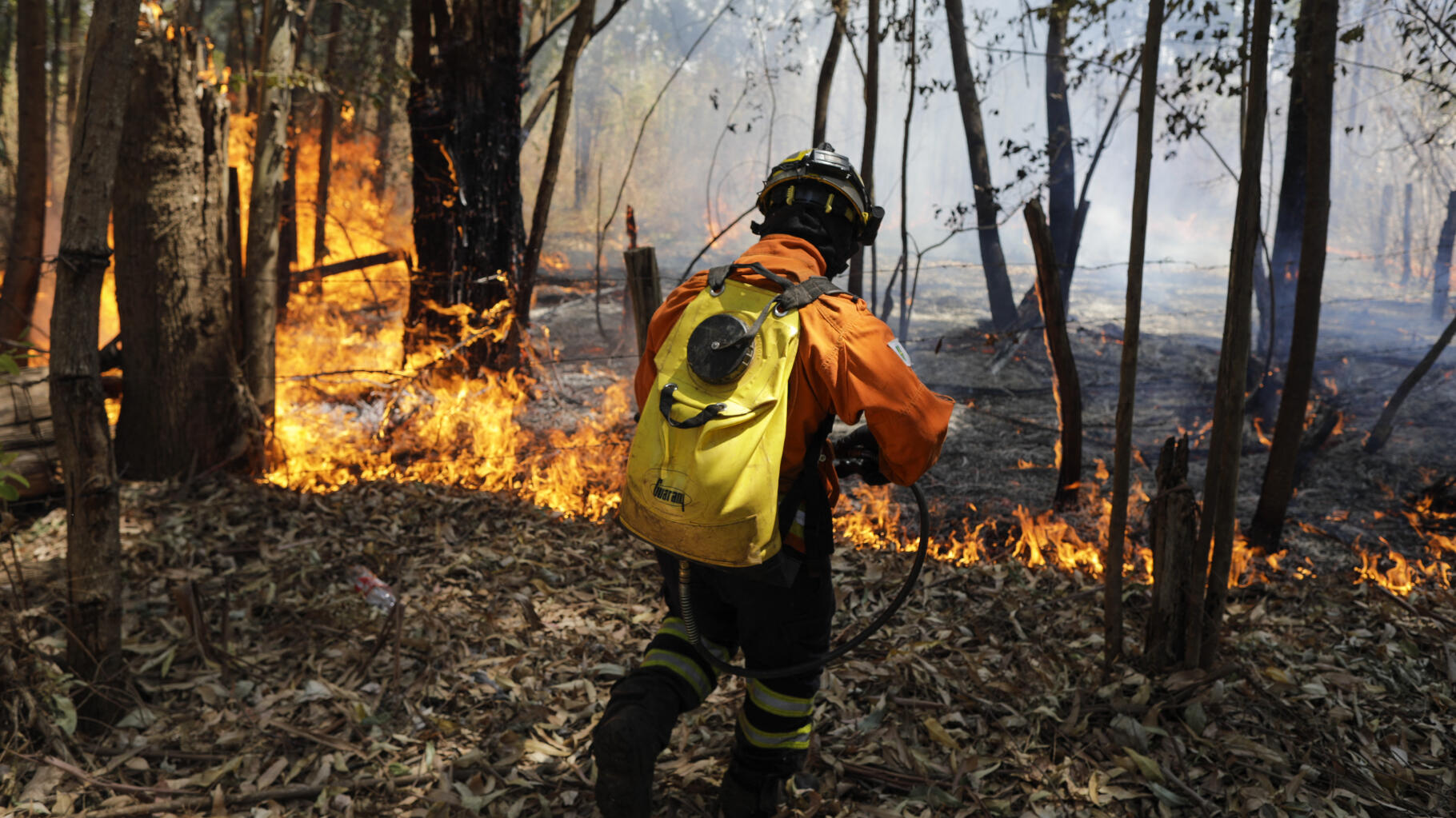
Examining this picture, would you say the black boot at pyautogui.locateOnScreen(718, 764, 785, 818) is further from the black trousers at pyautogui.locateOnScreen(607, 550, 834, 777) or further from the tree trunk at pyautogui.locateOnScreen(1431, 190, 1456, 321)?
the tree trunk at pyautogui.locateOnScreen(1431, 190, 1456, 321)

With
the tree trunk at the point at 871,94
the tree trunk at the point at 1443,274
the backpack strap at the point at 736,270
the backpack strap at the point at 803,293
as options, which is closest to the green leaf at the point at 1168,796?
the backpack strap at the point at 803,293

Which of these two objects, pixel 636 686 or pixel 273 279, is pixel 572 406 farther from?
pixel 636 686

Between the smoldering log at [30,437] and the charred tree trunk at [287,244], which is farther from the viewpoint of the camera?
the charred tree trunk at [287,244]

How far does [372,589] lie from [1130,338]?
13.5ft

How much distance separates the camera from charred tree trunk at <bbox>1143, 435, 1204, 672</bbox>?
345cm

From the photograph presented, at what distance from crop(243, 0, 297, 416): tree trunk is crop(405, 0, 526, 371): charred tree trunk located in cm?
105

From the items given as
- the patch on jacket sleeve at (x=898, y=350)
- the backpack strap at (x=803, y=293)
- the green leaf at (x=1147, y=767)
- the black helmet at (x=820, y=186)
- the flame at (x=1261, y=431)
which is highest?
the black helmet at (x=820, y=186)

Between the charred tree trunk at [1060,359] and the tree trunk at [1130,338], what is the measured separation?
1.17m

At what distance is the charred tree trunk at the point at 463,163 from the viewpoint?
7.03m

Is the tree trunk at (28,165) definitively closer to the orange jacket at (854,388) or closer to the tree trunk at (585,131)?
the orange jacket at (854,388)

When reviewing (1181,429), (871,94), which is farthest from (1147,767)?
(1181,429)

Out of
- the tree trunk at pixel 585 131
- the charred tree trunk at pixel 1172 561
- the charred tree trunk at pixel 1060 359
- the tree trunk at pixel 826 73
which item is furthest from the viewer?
the tree trunk at pixel 585 131

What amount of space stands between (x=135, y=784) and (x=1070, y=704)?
3841mm

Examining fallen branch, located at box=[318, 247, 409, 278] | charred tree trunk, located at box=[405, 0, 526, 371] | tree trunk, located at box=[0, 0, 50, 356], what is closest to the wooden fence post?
charred tree trunk, located at box=[405, 0, 526, 371]
